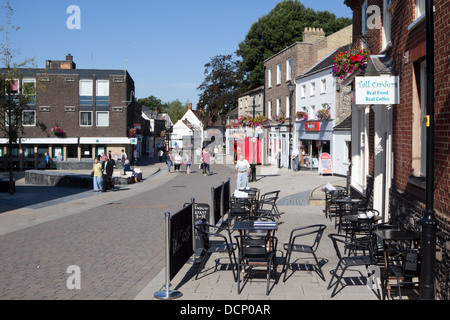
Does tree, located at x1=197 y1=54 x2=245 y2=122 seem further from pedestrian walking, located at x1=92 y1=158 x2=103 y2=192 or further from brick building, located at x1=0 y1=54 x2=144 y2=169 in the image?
pedestrian walking, located at x1=92 y1=158 x2=103 y2=192

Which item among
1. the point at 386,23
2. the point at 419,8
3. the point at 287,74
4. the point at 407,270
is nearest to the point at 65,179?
the point at 386,23

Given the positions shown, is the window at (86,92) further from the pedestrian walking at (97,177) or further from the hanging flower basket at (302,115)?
the pedestrian walking at (97,177)

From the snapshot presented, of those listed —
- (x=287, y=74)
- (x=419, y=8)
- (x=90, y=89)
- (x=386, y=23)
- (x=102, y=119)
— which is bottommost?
(x=419, y=8)

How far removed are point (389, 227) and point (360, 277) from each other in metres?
1.11

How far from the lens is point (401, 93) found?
9.37 m

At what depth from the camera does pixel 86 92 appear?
50.1 m

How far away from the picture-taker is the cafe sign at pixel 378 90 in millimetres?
8791

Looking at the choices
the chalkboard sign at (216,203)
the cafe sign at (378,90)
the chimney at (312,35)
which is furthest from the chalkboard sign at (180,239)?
the chimney at (312,35)

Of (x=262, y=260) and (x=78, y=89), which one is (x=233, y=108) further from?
(x=262, y=260)

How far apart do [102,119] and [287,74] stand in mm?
20623

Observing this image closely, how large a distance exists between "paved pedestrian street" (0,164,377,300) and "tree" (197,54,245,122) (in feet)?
155

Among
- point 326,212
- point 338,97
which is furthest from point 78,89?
point 326,212

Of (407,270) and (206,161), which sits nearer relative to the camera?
(407,270)

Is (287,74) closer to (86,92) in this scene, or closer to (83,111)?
(86,92)
